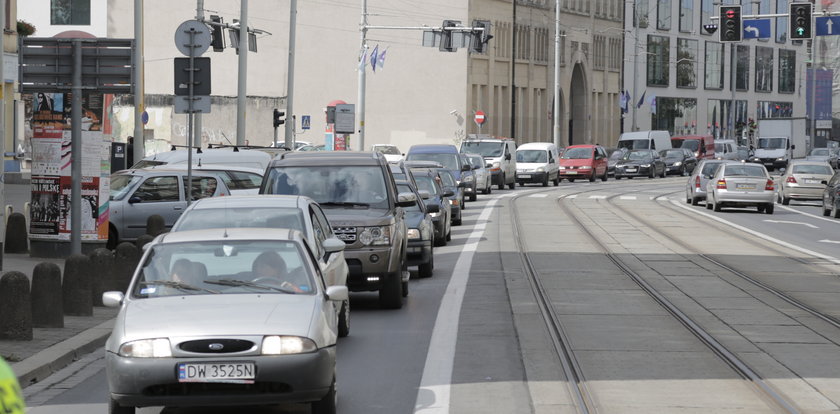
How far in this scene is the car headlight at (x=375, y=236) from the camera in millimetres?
14961

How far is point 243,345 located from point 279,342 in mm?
214

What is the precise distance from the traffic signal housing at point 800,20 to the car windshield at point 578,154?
1056 inches

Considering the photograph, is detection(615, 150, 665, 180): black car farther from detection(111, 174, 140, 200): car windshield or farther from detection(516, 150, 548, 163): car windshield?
detection(111, 174, 140, 200): car windshield

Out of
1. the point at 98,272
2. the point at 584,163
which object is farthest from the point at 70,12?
the point at 98,272

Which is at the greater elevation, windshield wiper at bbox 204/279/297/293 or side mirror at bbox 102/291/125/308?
windshield wiper at bbox 204/279/297/293

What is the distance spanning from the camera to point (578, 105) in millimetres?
101250

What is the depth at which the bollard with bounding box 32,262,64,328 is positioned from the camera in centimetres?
1282

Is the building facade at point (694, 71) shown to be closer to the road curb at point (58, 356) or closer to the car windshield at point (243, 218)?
the road curb at point (58, 356)

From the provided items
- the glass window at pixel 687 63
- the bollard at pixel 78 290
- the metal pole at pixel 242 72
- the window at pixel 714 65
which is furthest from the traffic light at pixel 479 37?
the window at pixel 714 65

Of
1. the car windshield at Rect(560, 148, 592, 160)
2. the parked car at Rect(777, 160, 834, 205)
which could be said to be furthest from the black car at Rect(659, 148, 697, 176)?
the parked car at Rect(777, 160, 834, 205)

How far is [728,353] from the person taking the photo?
469 inches

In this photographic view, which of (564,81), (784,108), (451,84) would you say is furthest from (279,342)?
(784,108)

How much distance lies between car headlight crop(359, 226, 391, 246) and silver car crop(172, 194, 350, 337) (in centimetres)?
298

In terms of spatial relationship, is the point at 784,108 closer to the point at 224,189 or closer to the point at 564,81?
the point at 564,81
